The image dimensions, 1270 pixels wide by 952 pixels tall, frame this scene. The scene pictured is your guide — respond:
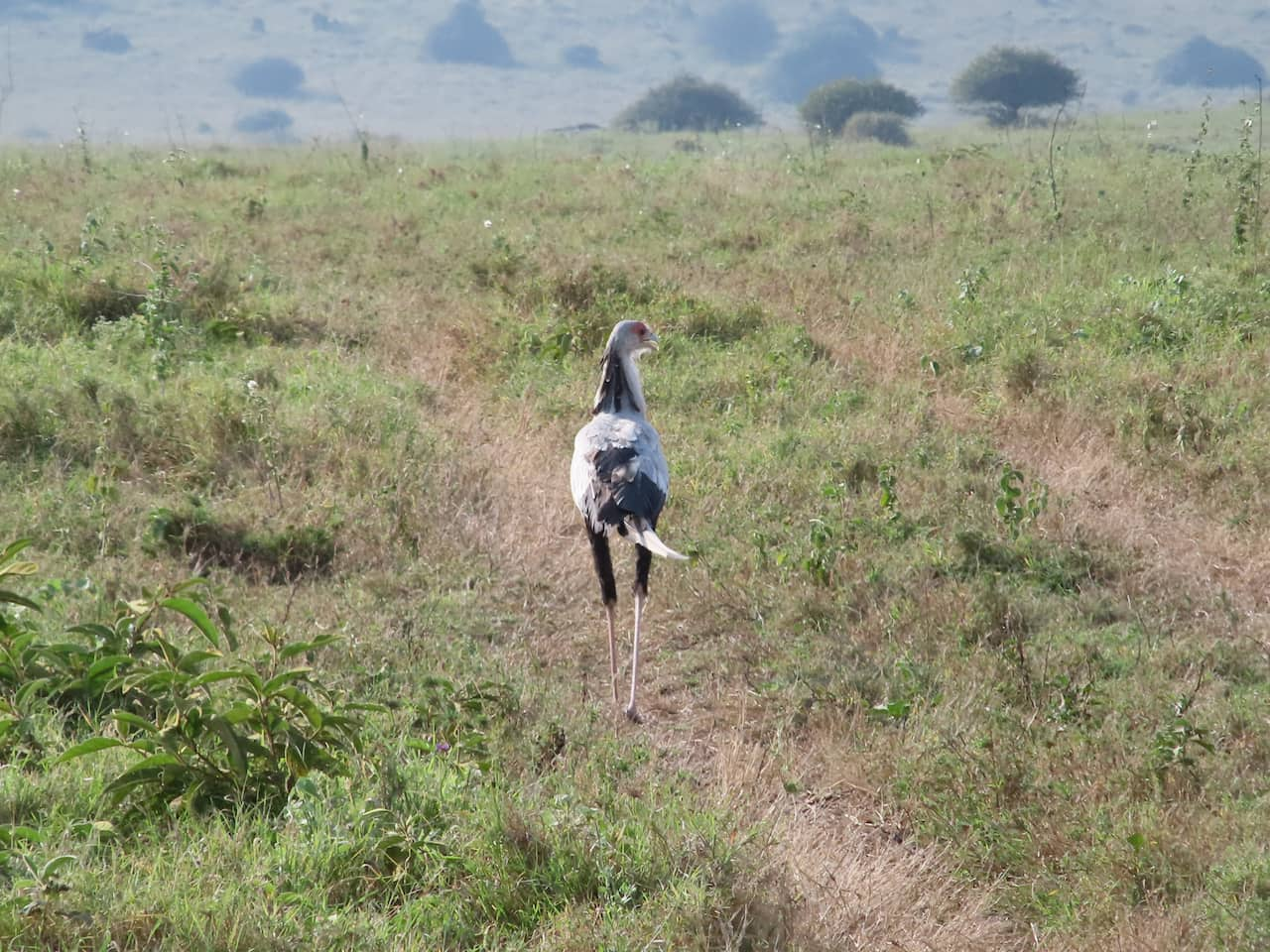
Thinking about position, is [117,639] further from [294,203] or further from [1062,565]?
[294,203]

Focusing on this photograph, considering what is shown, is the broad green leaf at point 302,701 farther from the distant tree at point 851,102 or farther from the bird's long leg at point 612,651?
the distant tree at point 851,102

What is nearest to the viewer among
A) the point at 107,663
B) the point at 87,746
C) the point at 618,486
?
the point at 87,746

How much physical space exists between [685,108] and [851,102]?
1076 cm

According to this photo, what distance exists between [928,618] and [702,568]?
4.29ft

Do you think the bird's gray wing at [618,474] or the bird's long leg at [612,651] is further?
the bird's gray wing at [618,474]

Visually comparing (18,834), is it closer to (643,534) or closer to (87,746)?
(87,746)

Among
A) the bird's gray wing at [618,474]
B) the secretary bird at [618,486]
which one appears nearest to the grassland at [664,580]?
the secretary bird at [618,486]

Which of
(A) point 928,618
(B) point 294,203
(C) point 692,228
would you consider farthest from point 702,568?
(B) point 294,203

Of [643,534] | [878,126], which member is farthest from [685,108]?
[643,534]

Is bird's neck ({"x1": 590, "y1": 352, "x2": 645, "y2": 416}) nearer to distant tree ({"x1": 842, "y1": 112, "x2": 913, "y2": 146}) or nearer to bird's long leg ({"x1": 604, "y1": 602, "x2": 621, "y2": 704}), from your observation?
bird's long leg ({"x1": 604, "y1": 602, "x2": 621, "y2": 704})

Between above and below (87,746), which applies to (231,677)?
above

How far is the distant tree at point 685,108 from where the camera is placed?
197 ft

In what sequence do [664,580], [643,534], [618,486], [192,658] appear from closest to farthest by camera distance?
[192,658] < [643,534] < [618,486] < [664,580]

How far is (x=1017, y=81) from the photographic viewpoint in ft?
171
